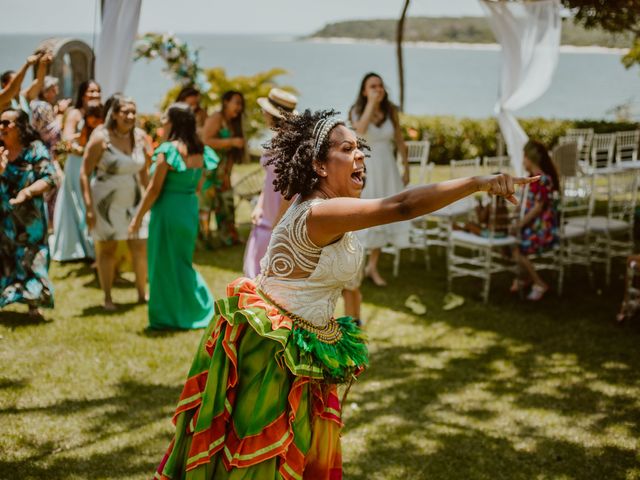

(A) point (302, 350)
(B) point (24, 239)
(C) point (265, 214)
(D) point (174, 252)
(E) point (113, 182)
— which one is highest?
(E) point (113, 182)

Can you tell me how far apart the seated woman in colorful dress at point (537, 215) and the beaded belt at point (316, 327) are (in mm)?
4483

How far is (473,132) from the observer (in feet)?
55.3

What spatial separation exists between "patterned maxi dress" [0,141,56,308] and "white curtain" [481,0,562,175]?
4.56 m

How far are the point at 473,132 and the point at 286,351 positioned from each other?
14619 millimetres

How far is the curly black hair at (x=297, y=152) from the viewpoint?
119 inches

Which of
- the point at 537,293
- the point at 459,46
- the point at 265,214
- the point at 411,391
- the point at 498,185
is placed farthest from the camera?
the point at 459,46

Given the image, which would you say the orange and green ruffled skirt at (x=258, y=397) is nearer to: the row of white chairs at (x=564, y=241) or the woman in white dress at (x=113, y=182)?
the woman in white dress at (x=113, y=182)

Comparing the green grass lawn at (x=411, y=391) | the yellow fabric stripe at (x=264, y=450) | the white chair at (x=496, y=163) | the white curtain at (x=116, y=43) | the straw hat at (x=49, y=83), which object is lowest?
the green grass lawn at (x=411, y=391)

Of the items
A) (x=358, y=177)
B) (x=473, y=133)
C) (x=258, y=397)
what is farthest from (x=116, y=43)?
(x=473, y=133)

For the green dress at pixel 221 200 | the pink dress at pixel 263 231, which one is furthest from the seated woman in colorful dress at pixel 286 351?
the green dress at pixel 221 200

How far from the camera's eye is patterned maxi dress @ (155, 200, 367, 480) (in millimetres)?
2941

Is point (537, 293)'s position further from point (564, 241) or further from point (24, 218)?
point (24, 218)

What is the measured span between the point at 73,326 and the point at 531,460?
12.1 ft

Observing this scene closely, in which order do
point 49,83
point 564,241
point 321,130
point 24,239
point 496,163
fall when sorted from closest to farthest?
point 321,130 → point 24,239 → point 564,241 → point 49,83 → point 496,163
